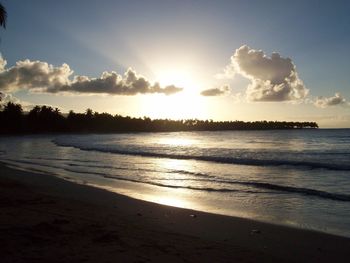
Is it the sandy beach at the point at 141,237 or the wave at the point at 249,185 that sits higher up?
the sandy beach at the point at 141,237

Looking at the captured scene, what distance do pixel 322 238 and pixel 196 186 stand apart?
8.79m

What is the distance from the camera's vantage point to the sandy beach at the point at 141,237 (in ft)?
20.5

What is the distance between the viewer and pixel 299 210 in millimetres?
11711

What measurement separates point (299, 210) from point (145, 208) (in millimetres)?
4568

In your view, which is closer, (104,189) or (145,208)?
(145,208)

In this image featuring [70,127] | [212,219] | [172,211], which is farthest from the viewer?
[70,127]

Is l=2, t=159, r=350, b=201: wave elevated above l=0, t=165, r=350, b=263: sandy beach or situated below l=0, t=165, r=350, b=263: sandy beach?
below

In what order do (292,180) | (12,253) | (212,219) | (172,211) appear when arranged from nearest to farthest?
(12,253), (212,219), (172,211), (292,180)

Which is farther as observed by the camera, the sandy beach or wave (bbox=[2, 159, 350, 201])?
wave (bbox=[2, 159, 350, 201])

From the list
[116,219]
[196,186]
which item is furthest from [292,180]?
[116,219]

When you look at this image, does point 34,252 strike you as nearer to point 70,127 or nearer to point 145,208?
point 145,208

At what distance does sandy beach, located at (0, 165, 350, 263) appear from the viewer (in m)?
6.24

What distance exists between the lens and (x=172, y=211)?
11031 millimetres

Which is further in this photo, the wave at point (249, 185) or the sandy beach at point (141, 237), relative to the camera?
the wave at point (249, 185)
